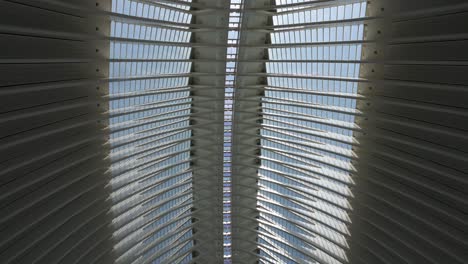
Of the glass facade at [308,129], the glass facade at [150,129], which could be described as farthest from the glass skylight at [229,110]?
the glass facade at [150,129]

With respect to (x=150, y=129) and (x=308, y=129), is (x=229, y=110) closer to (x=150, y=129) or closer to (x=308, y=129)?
(x=308, y=129)

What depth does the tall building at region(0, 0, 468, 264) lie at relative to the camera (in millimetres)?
17891

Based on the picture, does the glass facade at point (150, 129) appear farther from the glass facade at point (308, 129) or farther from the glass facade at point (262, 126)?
the glass facade at point (308, 129)

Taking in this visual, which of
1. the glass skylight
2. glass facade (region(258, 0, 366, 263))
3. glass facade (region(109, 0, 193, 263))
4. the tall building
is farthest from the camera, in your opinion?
the glass skylight

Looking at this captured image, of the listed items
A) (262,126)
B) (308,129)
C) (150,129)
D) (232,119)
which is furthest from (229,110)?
(150,129)

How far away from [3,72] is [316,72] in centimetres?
1482

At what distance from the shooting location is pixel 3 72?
16.6 m

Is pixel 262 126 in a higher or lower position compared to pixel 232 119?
lower

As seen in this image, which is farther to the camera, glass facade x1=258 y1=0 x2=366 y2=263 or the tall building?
glass facade x1=258 y1=0 x2=366 y2=263

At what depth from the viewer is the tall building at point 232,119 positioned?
58.7 feet

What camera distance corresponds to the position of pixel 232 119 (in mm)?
29906

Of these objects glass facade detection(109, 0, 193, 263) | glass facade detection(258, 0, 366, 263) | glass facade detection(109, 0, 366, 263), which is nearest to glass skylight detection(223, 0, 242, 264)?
glass facade detection(109, 0, 366, 263)

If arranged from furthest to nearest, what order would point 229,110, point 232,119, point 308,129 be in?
point 232,119
point 229,110
point 308,129

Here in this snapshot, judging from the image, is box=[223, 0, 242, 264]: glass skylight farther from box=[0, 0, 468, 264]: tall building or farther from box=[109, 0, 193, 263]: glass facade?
box=[109, 0, 193, 263]: glass facade
